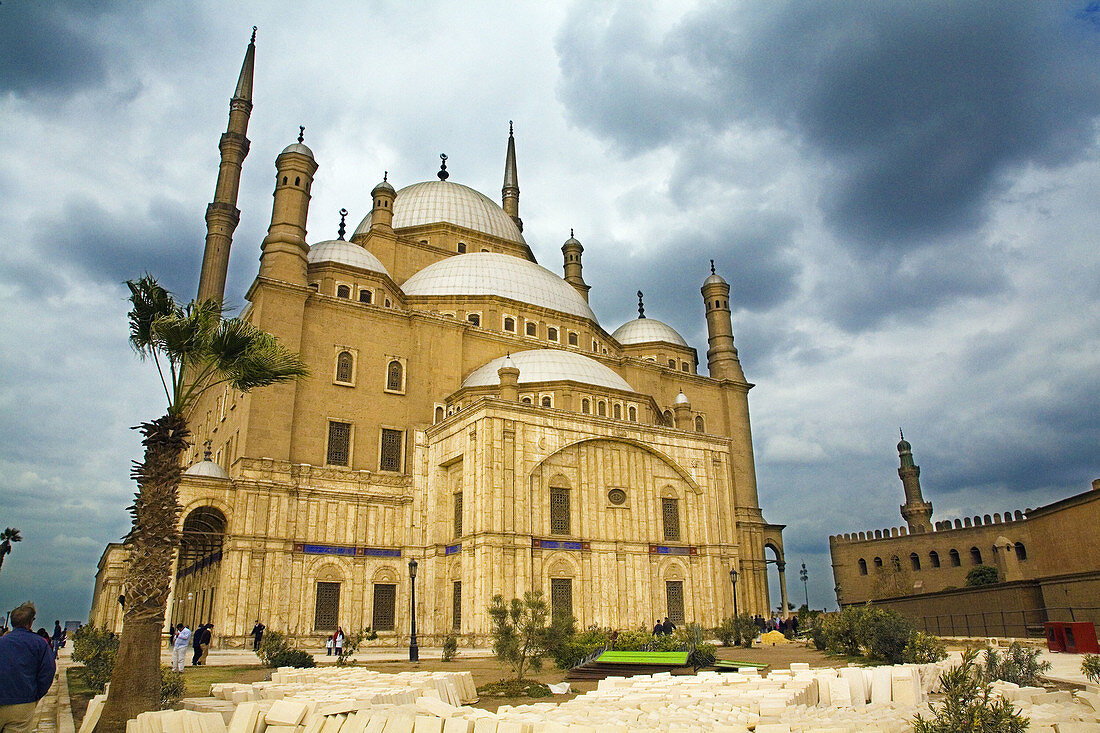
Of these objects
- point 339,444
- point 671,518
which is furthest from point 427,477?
point 671,518

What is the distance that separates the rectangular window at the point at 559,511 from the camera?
85.7ft

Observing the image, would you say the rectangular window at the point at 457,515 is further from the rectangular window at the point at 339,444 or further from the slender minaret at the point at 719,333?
the slender minaret at the point at 719,333

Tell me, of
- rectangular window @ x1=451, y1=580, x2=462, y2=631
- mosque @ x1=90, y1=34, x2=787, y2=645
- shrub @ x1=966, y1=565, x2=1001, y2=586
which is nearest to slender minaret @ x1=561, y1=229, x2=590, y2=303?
mosque @ x1=90, y1=34, x2=787, y2=645

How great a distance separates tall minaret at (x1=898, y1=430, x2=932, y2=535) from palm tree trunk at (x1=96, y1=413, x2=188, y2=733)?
180 feet

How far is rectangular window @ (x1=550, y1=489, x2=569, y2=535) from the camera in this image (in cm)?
2611

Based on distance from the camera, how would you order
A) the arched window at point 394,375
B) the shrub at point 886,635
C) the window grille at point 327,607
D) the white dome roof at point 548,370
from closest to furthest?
the shrub at point 886,635
the window grille at point 327,607
the arched window at point 394,375
the white dome roof at point 548,370

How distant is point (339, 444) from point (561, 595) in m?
9.77

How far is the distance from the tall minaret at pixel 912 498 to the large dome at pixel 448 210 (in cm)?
3698

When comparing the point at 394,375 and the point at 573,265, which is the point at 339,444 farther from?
the point at 573,265

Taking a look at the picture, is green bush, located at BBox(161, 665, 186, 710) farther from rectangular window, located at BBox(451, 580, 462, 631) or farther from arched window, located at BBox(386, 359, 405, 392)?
arched window, located at BBox(386, 359, 405, 392)

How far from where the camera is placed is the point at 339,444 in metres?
27.5

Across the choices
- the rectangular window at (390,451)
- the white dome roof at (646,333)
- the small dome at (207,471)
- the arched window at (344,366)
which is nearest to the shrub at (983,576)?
the white dome roof at (646,333)

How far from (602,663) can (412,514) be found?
572 inches

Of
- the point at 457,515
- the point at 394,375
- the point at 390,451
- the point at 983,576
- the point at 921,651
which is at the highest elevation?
the point at 394,375
